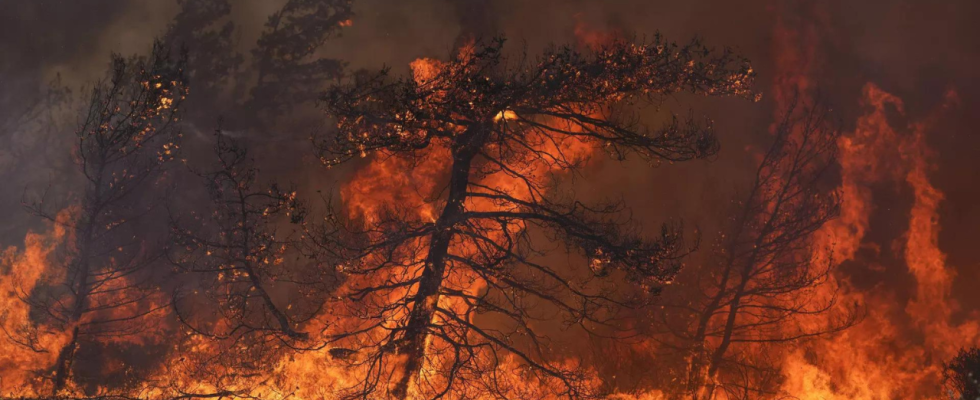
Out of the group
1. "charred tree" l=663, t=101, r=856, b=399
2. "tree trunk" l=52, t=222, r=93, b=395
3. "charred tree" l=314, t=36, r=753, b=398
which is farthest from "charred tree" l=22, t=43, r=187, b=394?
"charred tree" l=663, t=101, r=856, b=399

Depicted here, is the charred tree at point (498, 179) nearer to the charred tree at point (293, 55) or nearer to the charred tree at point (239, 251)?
the charred tree at point (239, 251)

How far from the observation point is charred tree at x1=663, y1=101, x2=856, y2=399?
8.93m

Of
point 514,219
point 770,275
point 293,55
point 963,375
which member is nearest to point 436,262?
point 514,219

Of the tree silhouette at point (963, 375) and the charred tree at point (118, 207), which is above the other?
the charred tree at point (118, 207)

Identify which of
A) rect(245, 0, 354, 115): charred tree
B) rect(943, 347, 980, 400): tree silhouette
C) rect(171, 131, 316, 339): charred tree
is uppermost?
rect(245, 0, 354, 115): charred tree

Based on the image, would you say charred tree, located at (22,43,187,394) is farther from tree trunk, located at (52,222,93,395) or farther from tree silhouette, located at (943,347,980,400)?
tree silhouette, located at (943,347,980,400)

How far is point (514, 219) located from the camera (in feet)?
28.0

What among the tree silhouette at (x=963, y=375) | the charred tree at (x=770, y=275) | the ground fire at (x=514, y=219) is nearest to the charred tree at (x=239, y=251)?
the ground fire at (x=514, y=219)

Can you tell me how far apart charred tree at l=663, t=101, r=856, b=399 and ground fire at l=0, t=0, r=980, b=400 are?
0.11ft

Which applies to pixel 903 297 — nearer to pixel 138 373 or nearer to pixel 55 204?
pixel 138 373

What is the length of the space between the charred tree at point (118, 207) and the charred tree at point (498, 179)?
368 centimetres

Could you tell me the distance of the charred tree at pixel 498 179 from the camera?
23.9 ft

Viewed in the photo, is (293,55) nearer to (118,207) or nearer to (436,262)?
(118,207)

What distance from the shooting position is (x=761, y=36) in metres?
9.10
